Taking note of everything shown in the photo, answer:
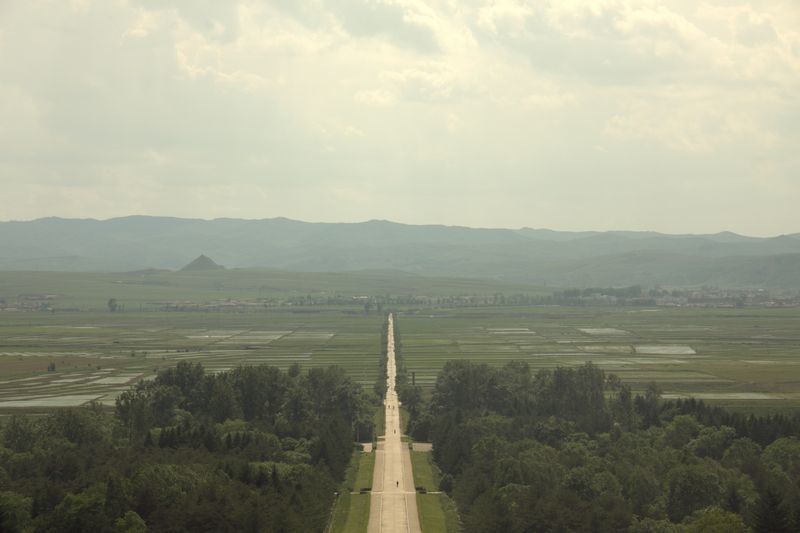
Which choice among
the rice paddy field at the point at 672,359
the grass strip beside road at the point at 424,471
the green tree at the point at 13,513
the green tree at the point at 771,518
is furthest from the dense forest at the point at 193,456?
the rice paddy field at the point at 672,359

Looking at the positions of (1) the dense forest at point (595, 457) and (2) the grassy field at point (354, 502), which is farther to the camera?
(2) the grassy field at point (354, 502)

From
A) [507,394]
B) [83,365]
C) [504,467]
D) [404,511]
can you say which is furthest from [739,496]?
[83,365]

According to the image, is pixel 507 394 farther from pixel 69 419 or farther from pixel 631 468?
pixel 69 419

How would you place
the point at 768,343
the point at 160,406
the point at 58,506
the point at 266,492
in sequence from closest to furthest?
the point at 58,506 < the point at 266,492 < the point at 160,406 < the point at 768,343

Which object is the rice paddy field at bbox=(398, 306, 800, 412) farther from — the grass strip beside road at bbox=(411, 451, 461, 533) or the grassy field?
the grassy field

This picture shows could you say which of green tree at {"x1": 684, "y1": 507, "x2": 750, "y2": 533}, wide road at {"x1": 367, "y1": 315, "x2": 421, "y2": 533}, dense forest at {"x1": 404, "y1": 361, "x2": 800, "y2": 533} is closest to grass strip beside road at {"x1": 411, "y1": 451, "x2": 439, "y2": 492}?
wide road at {"x1": 367, "y1": 315, "x2": 421, "y2": 533}

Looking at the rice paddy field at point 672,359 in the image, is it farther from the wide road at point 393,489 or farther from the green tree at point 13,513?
the green tree at point 13,513

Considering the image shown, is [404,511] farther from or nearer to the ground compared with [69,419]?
nearer to the ground
